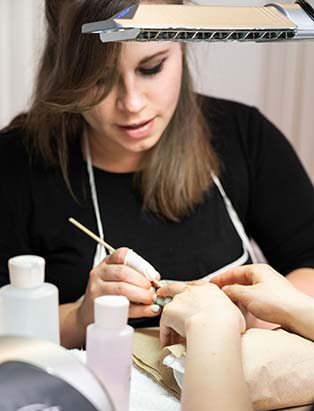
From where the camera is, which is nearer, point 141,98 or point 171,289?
point 171,289

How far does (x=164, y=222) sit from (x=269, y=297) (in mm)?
435

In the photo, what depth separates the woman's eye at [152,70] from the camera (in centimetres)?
108

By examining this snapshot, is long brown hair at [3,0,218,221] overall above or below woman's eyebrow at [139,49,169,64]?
below

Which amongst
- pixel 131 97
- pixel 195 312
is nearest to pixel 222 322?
pixel 195 312

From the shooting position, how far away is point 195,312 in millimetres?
763

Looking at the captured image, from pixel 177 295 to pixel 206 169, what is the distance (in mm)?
486

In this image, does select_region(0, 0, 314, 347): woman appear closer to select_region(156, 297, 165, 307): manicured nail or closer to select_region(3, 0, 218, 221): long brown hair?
select_region(3, 0, 218, 221): long brown hair

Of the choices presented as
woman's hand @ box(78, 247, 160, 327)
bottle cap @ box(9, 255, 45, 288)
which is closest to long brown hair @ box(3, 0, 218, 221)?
woman's hand @ box(78, 247, 160, 327)

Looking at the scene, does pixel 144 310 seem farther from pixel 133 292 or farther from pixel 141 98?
pixel 141 98

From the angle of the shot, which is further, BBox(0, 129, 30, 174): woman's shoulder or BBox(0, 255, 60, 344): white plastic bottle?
BBox(0, 129, 30, 174): woman's shoulder

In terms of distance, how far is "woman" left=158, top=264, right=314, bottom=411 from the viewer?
2.12 ft

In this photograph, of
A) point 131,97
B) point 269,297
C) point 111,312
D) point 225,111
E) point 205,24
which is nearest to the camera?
point 205,24

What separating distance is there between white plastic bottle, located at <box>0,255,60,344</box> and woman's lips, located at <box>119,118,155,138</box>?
394 millimetres

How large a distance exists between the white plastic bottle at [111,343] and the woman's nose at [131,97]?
44cm
